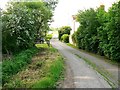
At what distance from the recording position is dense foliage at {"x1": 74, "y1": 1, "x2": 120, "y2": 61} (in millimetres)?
18938

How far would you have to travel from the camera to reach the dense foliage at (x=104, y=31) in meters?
18.9

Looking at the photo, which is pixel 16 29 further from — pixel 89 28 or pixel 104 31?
pixel 89 28

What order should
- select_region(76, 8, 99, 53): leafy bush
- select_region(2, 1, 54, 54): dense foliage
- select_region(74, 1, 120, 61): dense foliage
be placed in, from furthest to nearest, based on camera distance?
select_region(76, 8, 99, 53): leafy bush < select_region(2, 1, 54, 54): dense foliage < select_region(74, 1, 120, 61): dense foliage

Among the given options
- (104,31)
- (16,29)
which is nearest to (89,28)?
(104,31)

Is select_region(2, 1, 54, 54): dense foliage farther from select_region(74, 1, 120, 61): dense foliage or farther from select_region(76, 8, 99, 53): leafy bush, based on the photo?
select_region(74, 1, 120, 61): dense foliage

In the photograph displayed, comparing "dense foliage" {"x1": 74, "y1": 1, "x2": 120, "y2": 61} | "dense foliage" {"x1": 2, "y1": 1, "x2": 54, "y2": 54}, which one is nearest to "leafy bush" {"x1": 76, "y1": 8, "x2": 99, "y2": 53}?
"dense foliage" {"x1": 74, "y1": 1, "x2": 120, "y2": 61}

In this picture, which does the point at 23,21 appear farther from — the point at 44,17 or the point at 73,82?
the point at 73,82

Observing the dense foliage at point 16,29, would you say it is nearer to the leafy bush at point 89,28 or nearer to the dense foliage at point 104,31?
the leafy bush at point 89,28

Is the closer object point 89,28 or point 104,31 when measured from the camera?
point 104,31

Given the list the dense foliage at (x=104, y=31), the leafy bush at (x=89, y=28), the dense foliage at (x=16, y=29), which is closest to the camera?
the dense foliage at (x=104, y=31)

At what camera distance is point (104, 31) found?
21.8 meters

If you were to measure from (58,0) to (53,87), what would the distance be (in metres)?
34.9

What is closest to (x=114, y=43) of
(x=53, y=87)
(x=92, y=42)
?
(x=92, y=42)

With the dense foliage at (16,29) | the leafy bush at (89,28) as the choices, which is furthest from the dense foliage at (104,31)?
the dense foliage at (16,29)
